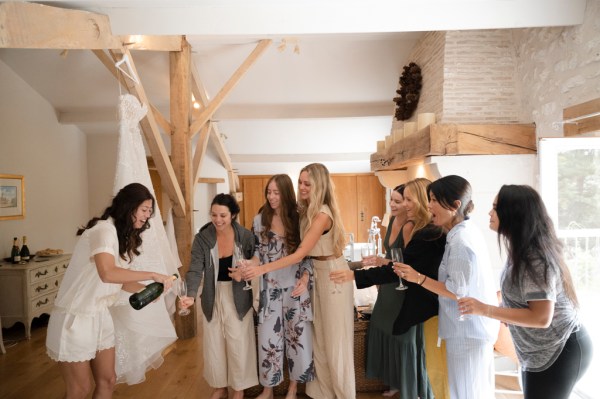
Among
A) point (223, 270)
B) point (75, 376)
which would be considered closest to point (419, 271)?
point (223, 270)

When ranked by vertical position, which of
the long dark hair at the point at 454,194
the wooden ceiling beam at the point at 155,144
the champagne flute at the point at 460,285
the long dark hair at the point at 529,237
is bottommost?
the champagne flute at the point at 460,285

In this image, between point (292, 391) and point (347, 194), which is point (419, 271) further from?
point (347, 194)

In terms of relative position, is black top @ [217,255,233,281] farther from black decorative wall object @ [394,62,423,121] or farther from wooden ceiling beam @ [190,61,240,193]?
black decorative wall object @ [394,62,423,121]

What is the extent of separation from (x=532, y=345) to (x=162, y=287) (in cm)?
166

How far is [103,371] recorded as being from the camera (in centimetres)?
205

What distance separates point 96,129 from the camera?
21.3ft

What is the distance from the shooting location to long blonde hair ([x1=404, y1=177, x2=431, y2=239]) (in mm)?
2344

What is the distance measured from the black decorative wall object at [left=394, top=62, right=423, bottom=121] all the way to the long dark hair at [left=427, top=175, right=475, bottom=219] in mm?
2354

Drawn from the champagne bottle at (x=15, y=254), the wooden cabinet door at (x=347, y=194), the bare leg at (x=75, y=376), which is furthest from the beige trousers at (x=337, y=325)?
the wooden cabinet door at (x=347, y=194)

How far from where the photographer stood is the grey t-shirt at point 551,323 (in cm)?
153

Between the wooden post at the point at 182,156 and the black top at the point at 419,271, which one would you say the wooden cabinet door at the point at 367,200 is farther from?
the black top at the point at 419,271

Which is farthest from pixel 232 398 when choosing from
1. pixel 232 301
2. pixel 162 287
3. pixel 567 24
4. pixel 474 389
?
pixel 567 24

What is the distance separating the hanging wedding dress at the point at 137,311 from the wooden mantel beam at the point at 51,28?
697 millimetres

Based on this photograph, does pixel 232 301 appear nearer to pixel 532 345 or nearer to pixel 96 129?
pixel 532 345
